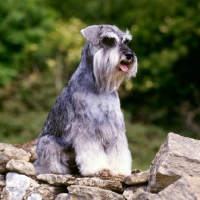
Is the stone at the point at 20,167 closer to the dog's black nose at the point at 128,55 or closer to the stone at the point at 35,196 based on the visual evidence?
the stone at the point at 35,196

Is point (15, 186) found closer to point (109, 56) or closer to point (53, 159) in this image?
point (53, 159)

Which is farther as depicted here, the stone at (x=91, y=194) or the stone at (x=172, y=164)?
the stone at (x=91, y=194)

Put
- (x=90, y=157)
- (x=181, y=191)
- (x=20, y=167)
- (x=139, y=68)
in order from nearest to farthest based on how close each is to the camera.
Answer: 1. (x=181, y=191)
2. (x=90, y=157)
3. (x=20, y=167)
4. (x=139, y=68)

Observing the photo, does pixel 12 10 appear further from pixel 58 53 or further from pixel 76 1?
pixel 76 1

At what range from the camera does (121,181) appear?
19.8ft

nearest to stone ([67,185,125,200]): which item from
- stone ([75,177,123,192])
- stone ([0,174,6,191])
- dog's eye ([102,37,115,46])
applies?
stone ([75,177,123,192])

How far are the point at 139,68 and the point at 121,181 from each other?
11.6 meters

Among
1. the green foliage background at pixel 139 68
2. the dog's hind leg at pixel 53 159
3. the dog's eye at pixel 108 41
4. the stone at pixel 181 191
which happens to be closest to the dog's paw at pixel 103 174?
the dog's hind leg at pixel 53 159

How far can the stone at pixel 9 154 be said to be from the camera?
22.0 ft

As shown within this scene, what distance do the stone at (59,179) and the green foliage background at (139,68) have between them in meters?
9.49

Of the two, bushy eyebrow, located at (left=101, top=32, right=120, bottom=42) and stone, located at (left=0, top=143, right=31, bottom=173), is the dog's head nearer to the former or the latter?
bushy eyebrow, located at (left=101, top=32, right=120, bottom=42)

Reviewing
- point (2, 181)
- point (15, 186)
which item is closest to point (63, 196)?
A: point (15, 186)

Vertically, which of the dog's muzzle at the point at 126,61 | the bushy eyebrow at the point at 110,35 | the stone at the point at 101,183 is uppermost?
the bushy eyebrow at the point at 110,35

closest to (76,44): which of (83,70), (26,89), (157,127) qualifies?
(26,89)
